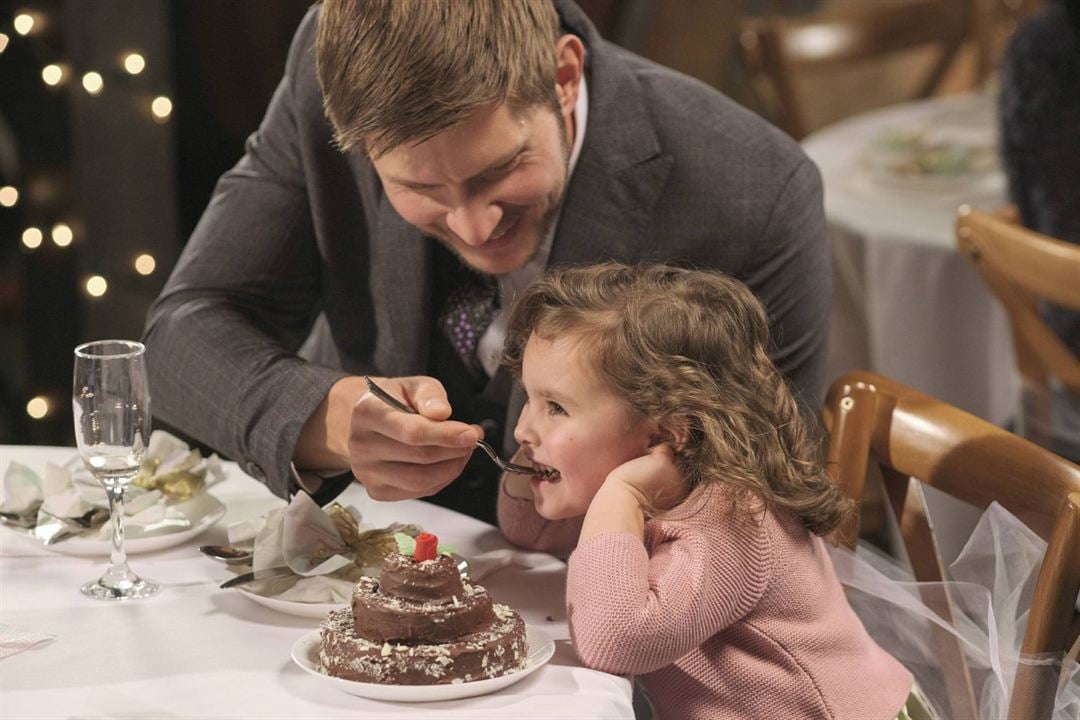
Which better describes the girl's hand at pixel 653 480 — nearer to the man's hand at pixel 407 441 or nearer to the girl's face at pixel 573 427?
the girl's face at pixel 573 427

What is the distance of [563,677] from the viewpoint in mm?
1371

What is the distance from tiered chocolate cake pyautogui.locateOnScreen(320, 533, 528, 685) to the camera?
1.30 m

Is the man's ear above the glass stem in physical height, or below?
above

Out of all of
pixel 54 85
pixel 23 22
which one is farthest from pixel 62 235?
pixel 23 22

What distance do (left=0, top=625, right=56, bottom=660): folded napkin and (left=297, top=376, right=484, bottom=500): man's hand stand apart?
1.27 ft

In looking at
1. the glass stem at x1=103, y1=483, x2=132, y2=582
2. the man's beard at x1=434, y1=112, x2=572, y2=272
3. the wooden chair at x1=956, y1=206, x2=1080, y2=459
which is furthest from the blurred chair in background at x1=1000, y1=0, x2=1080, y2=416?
the glass stem at x1=103, y1=483, x2=132, y2=582

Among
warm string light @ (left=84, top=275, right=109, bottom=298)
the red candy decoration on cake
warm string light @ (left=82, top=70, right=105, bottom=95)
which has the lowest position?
warm string light @ (left=84, top=275, right=109, bottom=298)

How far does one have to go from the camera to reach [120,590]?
5.02 ft

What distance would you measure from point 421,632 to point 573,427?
0.35 metres

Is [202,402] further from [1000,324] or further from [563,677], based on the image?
[1000,324]

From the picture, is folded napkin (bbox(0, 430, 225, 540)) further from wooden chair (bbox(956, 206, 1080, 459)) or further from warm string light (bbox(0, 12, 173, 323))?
warm string light (bbox(0, 12, 173, 323))

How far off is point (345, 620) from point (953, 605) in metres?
0.75

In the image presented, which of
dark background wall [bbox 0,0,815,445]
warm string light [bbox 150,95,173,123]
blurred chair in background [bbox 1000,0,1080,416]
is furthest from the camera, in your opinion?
warm string light [bbox 150,95,173,123]

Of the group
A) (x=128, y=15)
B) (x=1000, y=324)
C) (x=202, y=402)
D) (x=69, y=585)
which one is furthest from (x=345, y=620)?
(x=128, y=15)
